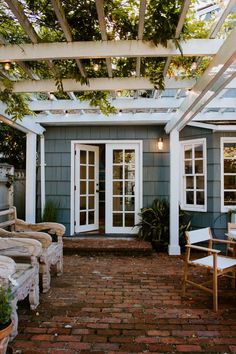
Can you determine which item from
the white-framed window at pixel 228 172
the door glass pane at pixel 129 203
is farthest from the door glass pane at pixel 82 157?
the white-framed window at pixel 228 172

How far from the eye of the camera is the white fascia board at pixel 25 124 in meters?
4.64

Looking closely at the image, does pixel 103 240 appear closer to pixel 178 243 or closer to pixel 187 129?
pixel 178 243

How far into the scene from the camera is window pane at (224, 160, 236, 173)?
620cm

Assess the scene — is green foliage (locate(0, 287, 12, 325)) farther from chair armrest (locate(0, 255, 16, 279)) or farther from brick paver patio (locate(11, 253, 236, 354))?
brick paver patio (locate(11, 253, 236, 354))

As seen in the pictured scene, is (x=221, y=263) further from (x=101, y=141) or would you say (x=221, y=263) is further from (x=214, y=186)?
(x=101, y=141)

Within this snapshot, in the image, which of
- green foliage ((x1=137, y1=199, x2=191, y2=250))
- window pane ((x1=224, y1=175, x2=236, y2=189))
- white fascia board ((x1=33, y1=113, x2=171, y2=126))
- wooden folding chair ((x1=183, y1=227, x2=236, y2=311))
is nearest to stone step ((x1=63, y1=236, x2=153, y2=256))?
green foliage ((x1=137, y1=199, x2=191, y2=250))

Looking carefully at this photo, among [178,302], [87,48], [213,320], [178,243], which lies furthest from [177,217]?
[87,48]

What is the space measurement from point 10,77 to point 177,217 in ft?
12.2

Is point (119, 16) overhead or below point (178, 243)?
overhead

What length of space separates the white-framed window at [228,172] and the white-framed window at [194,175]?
13.9 inches

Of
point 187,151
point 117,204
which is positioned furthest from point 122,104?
point 117,204

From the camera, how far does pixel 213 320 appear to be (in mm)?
3082

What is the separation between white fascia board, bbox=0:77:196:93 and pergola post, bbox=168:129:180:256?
212 centimetres

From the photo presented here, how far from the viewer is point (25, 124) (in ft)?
18.3
